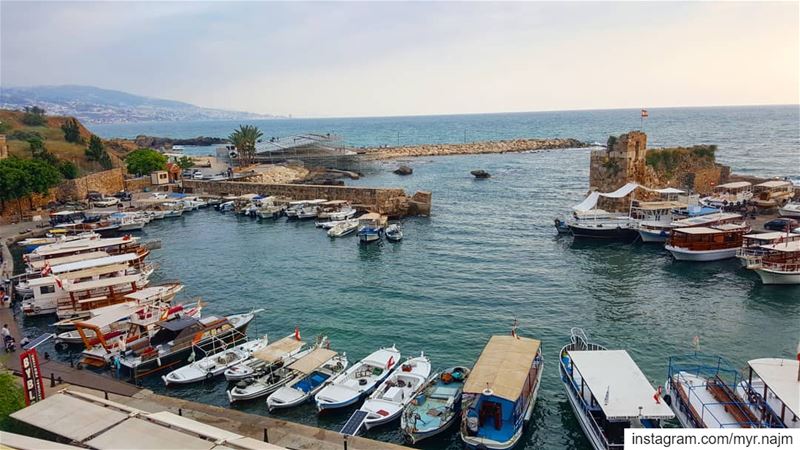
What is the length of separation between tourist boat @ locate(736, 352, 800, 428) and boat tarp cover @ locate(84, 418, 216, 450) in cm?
1602

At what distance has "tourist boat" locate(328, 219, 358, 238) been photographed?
1998 inches

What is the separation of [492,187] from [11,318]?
59454mm

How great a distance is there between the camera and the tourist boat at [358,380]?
20750 mm

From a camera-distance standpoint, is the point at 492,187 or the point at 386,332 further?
the point at 492,187

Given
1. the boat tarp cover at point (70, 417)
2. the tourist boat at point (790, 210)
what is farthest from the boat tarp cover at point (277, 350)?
the tourist boat at point (790, 210)

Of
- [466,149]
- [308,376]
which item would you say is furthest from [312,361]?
[466,149]

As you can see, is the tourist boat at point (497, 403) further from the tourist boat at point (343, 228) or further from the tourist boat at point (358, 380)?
the tourist boat at point (343, 228)

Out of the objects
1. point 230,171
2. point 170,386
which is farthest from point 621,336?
point 230,171

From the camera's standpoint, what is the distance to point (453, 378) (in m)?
21.5

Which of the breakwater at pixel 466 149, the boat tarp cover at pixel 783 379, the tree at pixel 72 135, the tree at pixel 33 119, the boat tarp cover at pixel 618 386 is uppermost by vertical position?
the tree at pixel 33 119

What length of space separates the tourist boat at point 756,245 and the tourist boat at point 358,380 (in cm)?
2737

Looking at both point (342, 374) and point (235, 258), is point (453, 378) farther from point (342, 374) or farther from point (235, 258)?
point (235, 258)

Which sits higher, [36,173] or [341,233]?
[36,173]

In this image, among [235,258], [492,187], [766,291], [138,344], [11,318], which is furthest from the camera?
[492,187]
